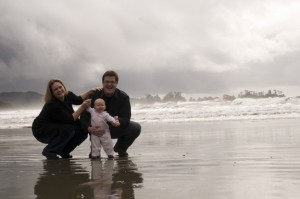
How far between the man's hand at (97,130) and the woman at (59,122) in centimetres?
36

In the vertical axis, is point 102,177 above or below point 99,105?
below

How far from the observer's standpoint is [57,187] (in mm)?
3777

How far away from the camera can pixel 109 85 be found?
6328mm

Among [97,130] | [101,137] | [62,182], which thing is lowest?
[62,182]

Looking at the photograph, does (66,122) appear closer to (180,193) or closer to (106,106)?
(106,106)

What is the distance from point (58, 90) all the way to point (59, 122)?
588mm

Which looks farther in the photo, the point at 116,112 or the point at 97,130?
the point at 116,112

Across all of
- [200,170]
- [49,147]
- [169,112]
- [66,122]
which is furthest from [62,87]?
[169,112]

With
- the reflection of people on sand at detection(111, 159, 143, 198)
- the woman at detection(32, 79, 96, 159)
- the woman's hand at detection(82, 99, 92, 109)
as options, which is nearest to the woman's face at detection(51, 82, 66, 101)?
the woman at detection(32, 79, 96, 159)

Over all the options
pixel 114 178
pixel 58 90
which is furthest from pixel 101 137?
pixel 114 178

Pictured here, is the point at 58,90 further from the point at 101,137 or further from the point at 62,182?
the point at 62,182

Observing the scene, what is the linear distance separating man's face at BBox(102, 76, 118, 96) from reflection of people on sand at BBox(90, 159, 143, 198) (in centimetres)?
126

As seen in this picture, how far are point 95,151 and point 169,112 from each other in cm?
1923

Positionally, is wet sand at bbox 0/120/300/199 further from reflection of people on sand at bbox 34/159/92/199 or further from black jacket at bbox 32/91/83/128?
black jacket at bbox 32/91/83/128
